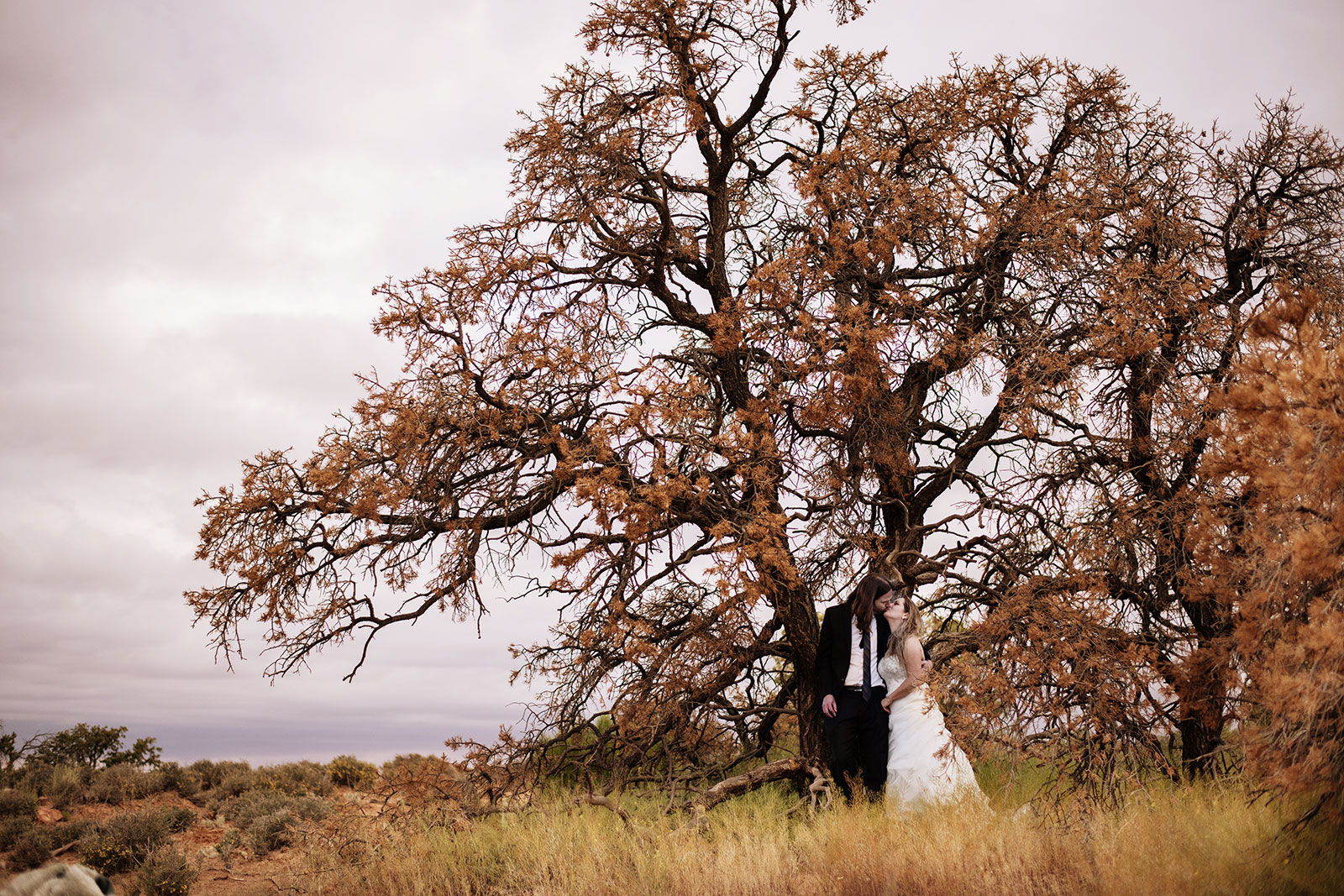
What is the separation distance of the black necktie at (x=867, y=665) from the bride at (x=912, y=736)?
129 millimetres

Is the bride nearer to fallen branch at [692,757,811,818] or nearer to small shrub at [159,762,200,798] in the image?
fallen branch at [692,757,811,818]

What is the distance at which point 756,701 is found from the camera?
461 inches

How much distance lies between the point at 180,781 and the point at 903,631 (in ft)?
39.9

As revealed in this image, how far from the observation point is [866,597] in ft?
29.2

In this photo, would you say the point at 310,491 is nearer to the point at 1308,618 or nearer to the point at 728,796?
the point at 728,796

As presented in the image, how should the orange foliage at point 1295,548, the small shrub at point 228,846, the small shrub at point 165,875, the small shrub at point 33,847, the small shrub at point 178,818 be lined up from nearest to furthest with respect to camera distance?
the orange foliage at point 1295,548 < the small shrub at point 165,875 < the small shrub at point 33,847 < the small shrub at point 228,846 < the small shrub at point 178,818

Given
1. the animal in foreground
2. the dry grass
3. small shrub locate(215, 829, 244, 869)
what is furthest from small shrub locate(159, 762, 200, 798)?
the animal in foreground

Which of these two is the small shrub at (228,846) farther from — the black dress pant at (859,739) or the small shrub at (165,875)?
the black dress pant at (859,739)

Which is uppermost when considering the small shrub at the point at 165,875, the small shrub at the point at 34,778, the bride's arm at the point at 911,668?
the bride's arm at the point at 911,668

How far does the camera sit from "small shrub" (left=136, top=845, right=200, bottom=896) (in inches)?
379

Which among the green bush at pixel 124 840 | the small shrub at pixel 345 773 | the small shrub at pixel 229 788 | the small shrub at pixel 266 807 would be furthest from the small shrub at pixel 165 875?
the small shrub at pixel 345 773

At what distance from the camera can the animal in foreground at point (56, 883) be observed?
655cm

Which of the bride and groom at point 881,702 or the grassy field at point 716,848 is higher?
the bride and groom at point 881,702

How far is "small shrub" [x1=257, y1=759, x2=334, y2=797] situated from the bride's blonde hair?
1044cm
